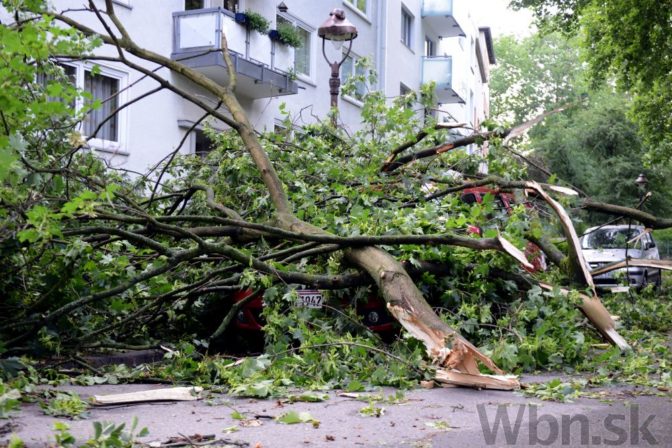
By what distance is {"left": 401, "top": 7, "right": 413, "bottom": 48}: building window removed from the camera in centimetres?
3241

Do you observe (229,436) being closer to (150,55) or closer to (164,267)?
(164,267)

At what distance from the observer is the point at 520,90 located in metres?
75.6

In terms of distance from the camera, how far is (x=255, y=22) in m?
19.1

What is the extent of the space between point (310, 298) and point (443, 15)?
28.5m

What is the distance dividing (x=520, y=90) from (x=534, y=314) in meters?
71.7

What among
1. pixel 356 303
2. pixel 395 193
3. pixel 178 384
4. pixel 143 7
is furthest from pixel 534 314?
pixel 143 7

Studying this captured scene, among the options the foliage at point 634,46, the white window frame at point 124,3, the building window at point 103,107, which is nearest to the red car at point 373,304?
the building window at point 103,107

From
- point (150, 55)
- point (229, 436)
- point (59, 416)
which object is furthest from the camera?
point (150, 55)

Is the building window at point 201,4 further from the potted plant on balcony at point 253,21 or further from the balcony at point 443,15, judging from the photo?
the balcony at point 443,15

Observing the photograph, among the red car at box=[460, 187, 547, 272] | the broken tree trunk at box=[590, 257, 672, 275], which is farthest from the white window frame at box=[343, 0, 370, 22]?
the broken tree trunk at box=[590, 257, 672, 275]

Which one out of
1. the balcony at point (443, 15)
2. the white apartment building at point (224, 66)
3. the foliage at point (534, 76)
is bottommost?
the white apartment building at point (224, 66)

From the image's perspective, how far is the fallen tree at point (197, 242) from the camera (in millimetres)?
5719

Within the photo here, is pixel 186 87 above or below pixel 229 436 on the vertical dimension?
above

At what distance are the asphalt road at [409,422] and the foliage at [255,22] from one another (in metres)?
14.8
